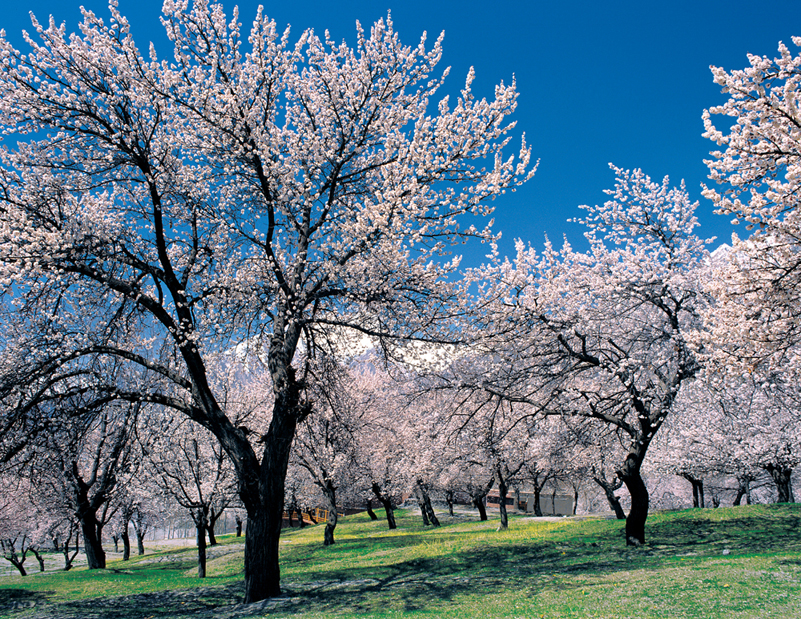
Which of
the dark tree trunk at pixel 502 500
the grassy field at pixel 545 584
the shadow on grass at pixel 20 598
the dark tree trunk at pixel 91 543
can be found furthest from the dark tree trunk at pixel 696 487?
the shadow on grass at pixel 20 598

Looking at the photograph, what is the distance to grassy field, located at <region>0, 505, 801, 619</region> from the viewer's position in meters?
7.93

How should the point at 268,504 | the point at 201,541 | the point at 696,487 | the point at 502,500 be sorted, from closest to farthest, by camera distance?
the point at 268,504, the point at 201,541, the point at 502,500, the point at 696,487

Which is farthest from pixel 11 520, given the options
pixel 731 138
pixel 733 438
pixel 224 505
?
pixel 733 438

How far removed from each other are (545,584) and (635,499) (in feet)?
21.8

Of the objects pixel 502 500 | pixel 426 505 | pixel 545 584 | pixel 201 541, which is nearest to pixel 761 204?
pixel 545 584

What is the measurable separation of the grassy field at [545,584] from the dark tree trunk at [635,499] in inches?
22.1

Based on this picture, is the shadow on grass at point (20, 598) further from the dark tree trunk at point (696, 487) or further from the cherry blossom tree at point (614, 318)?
the dark tree trunk at point (696, 487)

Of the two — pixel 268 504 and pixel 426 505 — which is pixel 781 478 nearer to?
pixel 426 505

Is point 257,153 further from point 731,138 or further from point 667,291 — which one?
point 667,291

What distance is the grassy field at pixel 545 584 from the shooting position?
26.0 feet

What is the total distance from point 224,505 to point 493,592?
921 inches

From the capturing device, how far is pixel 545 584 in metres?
10.6

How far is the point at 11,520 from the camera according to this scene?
117ft

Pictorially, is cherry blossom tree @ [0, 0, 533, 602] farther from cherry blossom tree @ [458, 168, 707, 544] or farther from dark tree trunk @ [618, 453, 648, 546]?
dark tree trunk @ [618, 453, 648, 546]
